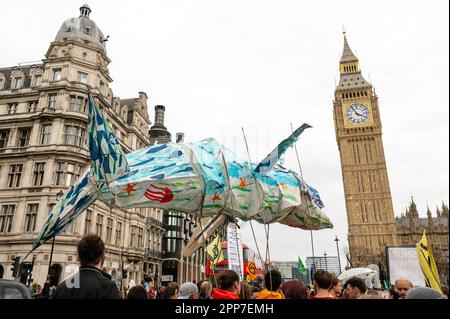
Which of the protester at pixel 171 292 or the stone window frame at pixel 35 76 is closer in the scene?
the protester at pixel 171 292

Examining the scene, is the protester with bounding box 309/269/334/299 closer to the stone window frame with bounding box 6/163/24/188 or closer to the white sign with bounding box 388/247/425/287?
the white sign with bounding box 388/247/425/287

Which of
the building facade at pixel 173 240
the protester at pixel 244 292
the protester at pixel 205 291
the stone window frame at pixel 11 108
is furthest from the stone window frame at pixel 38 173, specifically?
the protester at pixel 244 292

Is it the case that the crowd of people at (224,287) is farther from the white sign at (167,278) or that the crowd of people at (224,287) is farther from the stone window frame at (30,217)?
the white sign at (167,278)

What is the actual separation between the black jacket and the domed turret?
35541 millimetres

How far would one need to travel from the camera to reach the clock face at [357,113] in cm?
8912

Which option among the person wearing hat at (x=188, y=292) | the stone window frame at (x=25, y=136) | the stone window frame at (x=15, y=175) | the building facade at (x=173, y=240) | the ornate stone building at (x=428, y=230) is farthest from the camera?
the ornate stone building at (x=428, y=230)

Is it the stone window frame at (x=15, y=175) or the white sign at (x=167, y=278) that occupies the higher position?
the stone window frame at (x=15, y=175)

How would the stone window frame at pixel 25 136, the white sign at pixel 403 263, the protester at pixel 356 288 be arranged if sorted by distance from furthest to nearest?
the stone window frame at pixel 25 136, the white sign at pixel 403 263, the protester at pixel 356 288

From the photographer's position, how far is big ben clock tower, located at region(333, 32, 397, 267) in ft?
261

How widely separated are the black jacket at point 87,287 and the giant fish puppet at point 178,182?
145 inches

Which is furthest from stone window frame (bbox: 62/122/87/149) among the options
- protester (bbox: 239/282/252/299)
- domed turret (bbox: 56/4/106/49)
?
protester (bbox: 239/282/252/299)

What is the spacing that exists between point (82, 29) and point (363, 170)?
247 feet

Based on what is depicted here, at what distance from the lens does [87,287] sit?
3.08 meters
